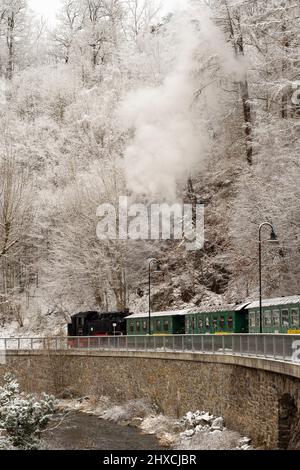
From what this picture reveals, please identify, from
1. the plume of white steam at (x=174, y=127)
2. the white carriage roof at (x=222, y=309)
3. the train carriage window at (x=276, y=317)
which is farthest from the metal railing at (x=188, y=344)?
the plume of white steam at (x=174, y=127)

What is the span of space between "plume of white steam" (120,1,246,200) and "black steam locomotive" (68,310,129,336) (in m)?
8.79

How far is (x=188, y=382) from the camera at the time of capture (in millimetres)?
31734

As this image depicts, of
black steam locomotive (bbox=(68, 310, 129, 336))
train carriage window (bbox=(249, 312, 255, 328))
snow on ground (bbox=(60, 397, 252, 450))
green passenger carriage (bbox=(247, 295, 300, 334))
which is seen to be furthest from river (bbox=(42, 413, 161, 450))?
black steam locomotive (bbox=(68, 310, 129, 336))

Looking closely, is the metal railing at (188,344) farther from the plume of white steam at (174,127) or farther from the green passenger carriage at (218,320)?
the plume of white steam at (174,127)

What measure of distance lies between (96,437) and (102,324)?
65.0ft

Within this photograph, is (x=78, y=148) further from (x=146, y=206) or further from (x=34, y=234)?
(x=146, y=206)

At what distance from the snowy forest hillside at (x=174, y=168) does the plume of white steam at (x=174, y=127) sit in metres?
0.10

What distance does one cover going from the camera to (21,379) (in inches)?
1817

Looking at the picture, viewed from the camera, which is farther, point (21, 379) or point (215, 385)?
point (21, 379)

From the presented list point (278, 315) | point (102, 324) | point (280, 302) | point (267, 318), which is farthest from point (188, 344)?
point (102, 324)

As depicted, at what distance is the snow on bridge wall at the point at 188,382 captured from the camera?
22.6m

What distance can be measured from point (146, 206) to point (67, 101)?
26.6 metres
